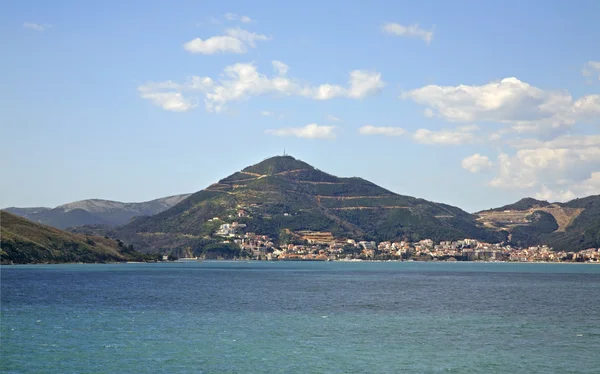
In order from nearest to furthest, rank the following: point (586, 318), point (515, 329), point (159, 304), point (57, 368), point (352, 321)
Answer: point (57, 368), point (515, 329), point (352, 321), point (586, 318), point (159, 304)

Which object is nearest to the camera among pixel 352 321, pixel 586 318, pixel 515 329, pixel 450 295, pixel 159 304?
pixel 515 329

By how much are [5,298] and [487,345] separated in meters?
67.8

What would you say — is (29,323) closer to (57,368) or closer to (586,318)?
(57,368)

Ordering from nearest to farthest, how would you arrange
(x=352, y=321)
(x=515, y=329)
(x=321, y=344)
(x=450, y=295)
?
(x=321, y=344) < (x=515, y=329) < (x=352, y=321) < (x=450, y=295)

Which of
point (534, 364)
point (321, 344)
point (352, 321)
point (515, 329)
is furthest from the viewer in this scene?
point (352, 321)

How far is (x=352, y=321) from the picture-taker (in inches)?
2904

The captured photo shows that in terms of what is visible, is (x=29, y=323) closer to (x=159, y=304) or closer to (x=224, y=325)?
(x=224, y=325)

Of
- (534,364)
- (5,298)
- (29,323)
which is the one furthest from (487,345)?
(5,298)

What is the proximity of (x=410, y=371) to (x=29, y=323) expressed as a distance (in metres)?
40.4

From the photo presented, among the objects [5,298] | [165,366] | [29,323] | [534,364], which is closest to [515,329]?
[534,364]

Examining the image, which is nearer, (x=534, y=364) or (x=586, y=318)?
(x=534, y=364)

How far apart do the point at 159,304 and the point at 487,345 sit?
48.9m

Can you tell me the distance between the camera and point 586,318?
79062 millimetres

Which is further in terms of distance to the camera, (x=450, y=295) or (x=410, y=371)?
(x=450, y=295)
